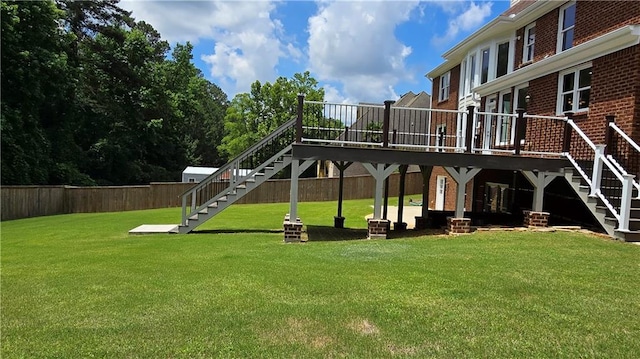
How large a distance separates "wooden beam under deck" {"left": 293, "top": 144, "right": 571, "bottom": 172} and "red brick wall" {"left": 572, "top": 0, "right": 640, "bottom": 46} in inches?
130

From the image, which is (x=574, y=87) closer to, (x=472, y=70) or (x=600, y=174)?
(x=600, y=174)

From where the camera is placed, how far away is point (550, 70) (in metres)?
11.4

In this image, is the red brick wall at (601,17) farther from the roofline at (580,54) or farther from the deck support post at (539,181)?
the deck support post at (539,181)

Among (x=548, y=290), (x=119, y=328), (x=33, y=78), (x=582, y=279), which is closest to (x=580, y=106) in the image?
(x=582, y=279)

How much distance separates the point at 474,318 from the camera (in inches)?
154

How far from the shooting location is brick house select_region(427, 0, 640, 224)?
8883 mm

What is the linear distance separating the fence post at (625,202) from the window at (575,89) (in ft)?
11.3

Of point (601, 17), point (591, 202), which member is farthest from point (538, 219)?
point (601, 17)

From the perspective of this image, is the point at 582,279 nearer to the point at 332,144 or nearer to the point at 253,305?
the point at 253,305

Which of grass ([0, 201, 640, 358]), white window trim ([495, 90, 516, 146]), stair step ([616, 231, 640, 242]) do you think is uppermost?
white window trim ([495, 90, 516, 146])

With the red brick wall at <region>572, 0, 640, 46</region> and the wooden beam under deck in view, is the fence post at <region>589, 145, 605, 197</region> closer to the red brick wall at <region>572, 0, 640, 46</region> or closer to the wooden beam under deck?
the wooden beam under deck

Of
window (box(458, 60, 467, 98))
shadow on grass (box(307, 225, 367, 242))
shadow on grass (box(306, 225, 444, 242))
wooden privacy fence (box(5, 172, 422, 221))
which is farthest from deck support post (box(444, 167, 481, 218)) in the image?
wooden privacy fence (box(5, 172, 422, 221))

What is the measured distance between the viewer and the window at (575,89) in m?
10.2

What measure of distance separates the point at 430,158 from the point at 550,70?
4.82 metres
